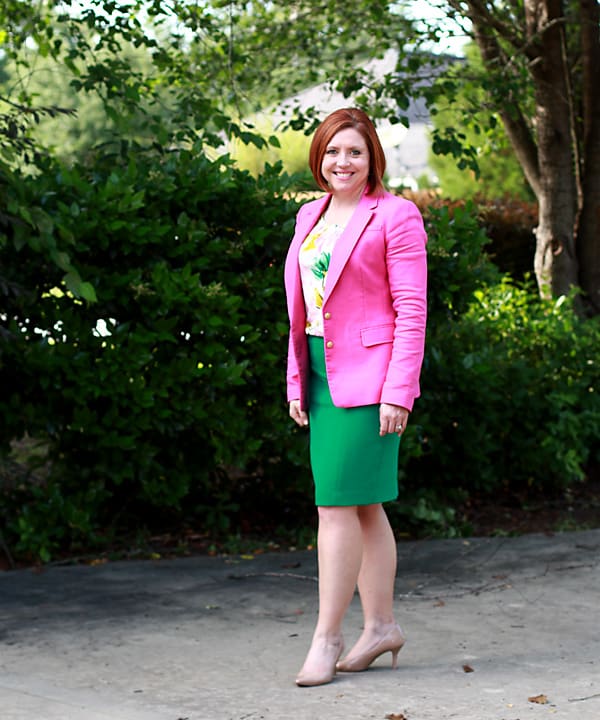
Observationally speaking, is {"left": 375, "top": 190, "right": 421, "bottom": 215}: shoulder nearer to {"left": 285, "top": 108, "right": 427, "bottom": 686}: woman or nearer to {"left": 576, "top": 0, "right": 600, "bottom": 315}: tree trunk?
{"left": 285, "top": 108, "right": 427, "bottom": 686}: woman

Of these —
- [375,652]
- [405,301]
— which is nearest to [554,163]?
[405,301]

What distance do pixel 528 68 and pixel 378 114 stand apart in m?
1.41

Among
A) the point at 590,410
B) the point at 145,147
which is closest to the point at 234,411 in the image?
the point at 145,147

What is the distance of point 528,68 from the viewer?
919cm

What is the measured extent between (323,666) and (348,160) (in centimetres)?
175

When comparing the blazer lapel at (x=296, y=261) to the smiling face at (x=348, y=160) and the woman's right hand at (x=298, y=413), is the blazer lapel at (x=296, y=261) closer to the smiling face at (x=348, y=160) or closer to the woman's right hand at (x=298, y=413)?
the smiling face at (x=348, y=160)

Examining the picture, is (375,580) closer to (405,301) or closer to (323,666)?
(323,666)

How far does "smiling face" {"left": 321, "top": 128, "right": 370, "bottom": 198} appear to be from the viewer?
13.0ft

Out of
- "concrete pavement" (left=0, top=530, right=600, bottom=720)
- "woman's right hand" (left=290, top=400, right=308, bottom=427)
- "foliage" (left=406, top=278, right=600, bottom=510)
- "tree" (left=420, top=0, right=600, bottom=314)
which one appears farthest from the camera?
"tree" (left=420, top=0, right=600, bottom=314)

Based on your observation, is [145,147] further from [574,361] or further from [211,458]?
[574,361]

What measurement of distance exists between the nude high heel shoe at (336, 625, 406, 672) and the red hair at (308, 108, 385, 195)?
1.57 m

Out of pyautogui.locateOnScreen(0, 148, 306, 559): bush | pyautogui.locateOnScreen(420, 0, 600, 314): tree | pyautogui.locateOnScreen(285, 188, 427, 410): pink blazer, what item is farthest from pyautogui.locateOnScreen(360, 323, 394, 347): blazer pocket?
pyautogui.locateOnScreen(420, 0, 600, 314): tree

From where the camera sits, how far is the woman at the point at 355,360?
3.84m

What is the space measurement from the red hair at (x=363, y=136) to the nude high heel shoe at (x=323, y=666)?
1581 millimetres
